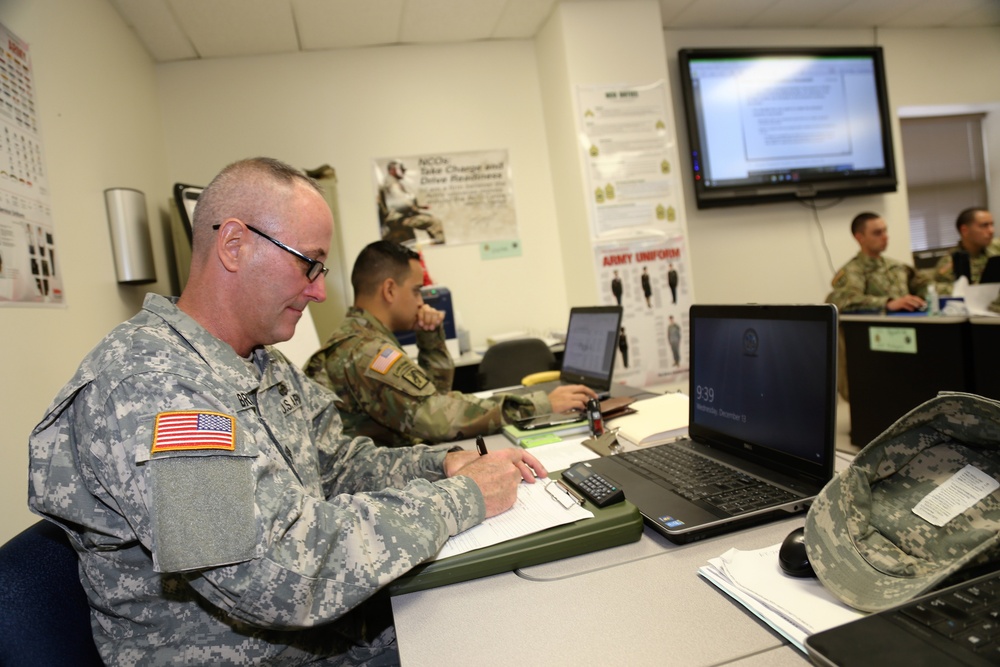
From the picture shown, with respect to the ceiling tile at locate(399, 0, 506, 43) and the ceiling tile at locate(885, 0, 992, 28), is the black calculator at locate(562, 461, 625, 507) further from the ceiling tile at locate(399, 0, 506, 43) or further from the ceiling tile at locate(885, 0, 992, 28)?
the ceiling tile at locate(885, 0, 992, 28)

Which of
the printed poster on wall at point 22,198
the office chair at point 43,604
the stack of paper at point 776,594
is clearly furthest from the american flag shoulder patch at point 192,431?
the printed poster on wall at point 22,198

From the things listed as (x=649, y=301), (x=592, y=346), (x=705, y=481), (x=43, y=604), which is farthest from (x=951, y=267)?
(x=43, y=604)

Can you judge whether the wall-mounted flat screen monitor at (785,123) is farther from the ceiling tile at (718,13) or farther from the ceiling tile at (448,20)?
the ceiling tile at (448,20)

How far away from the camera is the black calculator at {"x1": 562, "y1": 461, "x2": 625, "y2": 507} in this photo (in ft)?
2.88

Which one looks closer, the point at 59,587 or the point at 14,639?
the point at 14,639

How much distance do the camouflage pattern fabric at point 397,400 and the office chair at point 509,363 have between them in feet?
3.31

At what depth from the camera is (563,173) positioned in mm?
3682

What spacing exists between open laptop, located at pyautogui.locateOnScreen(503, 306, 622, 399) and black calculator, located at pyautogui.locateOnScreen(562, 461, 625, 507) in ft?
2.63

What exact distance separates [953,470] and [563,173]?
3267 millimetres

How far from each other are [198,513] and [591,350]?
1543 mm

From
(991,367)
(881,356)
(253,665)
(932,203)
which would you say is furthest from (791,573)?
(932,203)

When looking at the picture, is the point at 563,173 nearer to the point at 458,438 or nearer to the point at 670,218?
the point at 670,218

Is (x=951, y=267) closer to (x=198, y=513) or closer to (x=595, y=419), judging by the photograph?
(x=595, y=419)

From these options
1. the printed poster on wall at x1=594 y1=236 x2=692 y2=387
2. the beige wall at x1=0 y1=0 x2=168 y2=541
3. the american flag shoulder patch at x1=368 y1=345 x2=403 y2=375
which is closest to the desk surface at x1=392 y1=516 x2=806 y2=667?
the american flag shoulder patch at x1=368 y1=345 x2=403 y2=375
